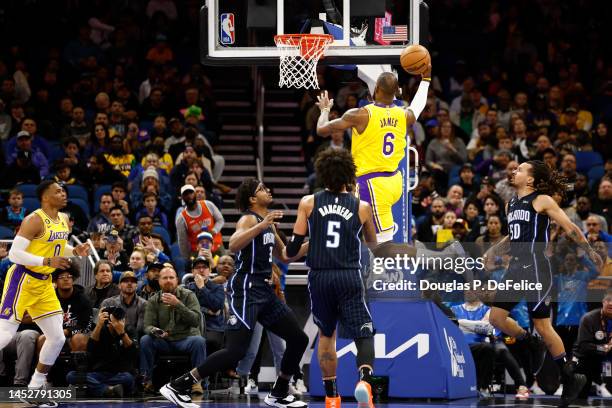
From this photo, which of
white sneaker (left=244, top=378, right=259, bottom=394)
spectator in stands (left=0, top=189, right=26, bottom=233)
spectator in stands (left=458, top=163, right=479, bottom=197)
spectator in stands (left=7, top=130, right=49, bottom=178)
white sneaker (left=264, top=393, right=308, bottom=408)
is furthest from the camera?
spectator in stands (left=458, top=163, right=479, bottom=197)

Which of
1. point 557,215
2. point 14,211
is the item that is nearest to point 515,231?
point 557,215

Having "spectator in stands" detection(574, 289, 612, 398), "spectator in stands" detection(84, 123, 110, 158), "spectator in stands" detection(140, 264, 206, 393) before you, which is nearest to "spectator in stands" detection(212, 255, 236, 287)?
"spectator in stands" detection(140, 264, 206, 393)

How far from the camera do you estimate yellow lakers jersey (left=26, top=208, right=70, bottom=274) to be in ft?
35.3

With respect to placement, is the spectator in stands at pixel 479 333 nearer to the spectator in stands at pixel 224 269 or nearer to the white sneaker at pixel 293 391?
the white sneaker at pixel 293 391

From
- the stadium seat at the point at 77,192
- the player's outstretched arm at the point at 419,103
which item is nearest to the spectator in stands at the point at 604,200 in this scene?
the player's outstretched arm at the point at 419,103

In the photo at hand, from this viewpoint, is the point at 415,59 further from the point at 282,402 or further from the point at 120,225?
the point at 120,225

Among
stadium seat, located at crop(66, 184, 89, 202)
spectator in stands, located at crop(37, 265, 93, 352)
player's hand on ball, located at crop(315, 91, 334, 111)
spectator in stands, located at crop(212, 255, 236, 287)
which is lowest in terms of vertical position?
spectator in stands, located at crop(37, 265, 93, 352)

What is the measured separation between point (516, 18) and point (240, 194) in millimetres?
14583

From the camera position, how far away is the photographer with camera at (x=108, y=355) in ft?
40.8

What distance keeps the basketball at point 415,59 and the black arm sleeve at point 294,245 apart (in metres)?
2.72

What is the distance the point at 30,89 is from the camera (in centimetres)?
2048

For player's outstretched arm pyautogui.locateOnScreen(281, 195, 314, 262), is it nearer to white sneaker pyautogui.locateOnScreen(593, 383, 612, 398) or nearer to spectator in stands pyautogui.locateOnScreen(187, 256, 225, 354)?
spectator in stands pyautogui.locateOnScreen(187, 256, 225, 354)

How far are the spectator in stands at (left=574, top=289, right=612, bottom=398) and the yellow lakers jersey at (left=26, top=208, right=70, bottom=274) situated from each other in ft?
20.9

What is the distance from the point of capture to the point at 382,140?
11.2 metres
